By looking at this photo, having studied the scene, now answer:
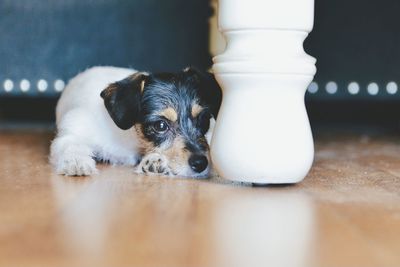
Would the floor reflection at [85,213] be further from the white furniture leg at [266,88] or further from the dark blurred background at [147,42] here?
the dark blurred background at [147,42]

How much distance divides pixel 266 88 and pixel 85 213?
48cm

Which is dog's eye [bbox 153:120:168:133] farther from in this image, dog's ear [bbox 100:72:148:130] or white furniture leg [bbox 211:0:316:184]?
white furniture leg [bbox 211:0:316:184]

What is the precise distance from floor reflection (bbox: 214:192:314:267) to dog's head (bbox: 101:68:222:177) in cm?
51

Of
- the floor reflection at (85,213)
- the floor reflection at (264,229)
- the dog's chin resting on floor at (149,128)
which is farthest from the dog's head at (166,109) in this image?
the floor reflection at (264,229)

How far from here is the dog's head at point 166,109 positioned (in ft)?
5.87

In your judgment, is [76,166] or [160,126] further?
[160,126]

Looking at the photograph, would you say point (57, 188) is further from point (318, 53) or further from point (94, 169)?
point (318, 53)

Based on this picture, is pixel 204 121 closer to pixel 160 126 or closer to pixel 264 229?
pixel 160 126

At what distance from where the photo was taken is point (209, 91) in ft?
6.19

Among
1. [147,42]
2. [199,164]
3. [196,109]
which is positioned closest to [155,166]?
[199,164]

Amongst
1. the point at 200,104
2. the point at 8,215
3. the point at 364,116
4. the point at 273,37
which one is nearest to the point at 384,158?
the point at 200,104

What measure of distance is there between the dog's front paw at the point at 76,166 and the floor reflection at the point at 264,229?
515 mm

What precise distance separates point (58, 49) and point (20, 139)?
1.38 feet

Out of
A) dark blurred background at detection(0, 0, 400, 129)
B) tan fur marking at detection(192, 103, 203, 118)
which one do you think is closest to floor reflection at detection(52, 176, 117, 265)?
tan fur marking at detection(192, 103, 203, 118)
